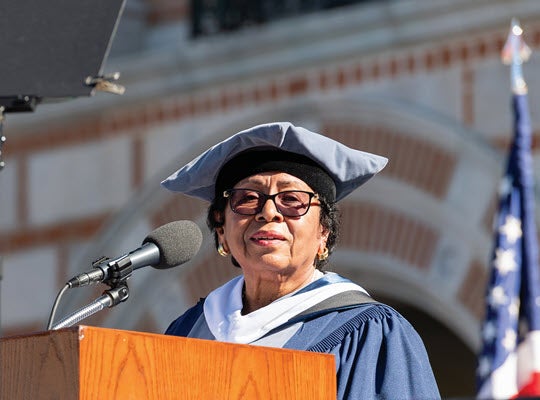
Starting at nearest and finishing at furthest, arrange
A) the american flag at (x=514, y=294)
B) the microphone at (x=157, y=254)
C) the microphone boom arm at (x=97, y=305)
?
the microphone boom arm at (x=97, y=305) < the microphone at (x=157, y=254) < the american flag at (x=514, y=294)

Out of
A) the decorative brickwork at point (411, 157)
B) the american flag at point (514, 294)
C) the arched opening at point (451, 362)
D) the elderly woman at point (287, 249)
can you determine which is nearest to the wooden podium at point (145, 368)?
the elderly woman at point (287, 249)

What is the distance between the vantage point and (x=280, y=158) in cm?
414

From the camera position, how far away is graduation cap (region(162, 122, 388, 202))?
4102 mm

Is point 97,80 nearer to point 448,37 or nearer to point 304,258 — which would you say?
point 304,258

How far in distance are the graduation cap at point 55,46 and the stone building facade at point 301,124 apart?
14.6 feet

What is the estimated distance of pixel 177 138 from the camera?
406 inches

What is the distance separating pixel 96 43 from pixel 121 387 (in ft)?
5.25

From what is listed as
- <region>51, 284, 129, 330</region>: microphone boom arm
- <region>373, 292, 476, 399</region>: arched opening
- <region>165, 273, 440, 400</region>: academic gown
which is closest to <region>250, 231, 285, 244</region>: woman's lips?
<region>165, 273, 440, 400</region>: academic gown

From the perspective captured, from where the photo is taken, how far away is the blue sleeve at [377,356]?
148 inches

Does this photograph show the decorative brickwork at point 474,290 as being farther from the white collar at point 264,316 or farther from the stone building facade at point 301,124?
the white collar at point 264,316

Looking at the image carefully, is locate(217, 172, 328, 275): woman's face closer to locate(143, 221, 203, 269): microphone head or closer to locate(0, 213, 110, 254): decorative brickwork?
locate(143, 221, 203, 269): microphone head

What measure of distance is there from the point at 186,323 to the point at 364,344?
621 millimetres

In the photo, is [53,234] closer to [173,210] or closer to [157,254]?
[173,210]

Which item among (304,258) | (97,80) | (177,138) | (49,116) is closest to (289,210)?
(304,258)
